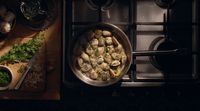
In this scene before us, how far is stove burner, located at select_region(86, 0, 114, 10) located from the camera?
8547 mm

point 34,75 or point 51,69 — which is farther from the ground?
point 51,69

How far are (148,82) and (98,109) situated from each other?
3.88ft

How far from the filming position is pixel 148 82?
27.5 ft

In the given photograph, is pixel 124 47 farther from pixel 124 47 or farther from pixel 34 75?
pixel 34 75

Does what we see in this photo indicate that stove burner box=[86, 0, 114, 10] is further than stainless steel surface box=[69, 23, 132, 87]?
Yes

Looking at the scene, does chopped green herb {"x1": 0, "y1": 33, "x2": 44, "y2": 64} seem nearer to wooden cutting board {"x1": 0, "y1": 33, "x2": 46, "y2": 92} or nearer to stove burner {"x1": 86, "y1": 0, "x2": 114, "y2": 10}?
wooden cutting board {"x1": 0, "y1": 33, "x2": 46, "y2": 92}

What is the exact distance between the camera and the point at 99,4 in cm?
855

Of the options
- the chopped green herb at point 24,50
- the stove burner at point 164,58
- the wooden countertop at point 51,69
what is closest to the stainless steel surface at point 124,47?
the wooden countertop at point 51,69

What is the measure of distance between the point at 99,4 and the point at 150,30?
122cm

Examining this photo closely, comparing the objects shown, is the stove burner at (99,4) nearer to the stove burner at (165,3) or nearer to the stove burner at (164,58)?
the stove burner at (165,3)

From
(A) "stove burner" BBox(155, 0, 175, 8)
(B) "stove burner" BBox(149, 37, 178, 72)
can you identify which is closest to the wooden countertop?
(B) "stove burner" BBox(149, 37, 178, 72)

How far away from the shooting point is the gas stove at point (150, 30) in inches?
332

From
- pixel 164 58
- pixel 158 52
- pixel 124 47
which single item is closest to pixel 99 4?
pixel 124 47

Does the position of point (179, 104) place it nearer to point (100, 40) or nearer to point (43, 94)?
point (100, 40)
